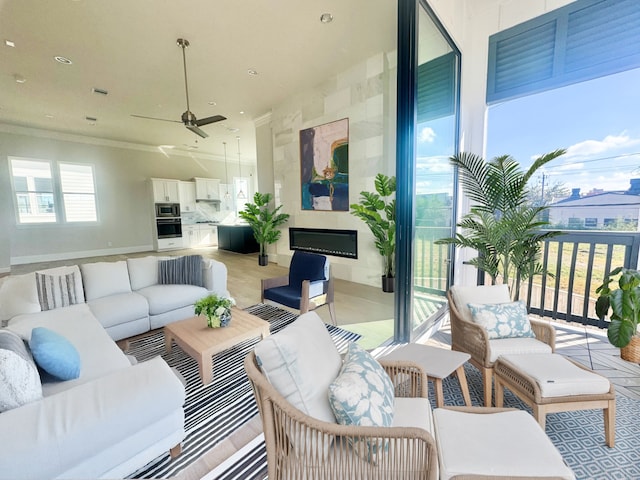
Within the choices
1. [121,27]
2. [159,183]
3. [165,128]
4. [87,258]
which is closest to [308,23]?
[121,27]

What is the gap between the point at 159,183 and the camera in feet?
28.9

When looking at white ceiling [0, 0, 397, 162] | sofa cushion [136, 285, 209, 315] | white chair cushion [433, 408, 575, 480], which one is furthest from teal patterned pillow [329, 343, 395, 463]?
white ceiling [0, 0, 397, 162]

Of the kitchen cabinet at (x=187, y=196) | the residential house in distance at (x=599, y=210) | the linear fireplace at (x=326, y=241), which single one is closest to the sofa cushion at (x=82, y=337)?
the linear fireplace at (x=326, y=241)

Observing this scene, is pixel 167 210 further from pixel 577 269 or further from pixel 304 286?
pixel 577 269

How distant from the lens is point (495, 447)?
1.05 metres

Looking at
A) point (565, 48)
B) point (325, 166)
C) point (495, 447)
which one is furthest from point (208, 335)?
point (565, 48)

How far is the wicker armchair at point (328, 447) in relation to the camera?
0.94m

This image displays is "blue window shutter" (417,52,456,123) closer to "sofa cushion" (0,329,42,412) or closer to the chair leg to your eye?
the chair leg

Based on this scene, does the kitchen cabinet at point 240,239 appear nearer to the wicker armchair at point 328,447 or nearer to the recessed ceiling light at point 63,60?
the recessed ceiling light at point 63,60

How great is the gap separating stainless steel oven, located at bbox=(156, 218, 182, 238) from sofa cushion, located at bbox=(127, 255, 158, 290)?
611 cm

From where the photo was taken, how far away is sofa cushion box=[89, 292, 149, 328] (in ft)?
8.83

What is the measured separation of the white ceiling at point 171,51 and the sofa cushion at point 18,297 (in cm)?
277

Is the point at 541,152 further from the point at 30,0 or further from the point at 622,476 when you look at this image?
the point at 30,0

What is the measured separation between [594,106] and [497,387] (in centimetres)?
298
